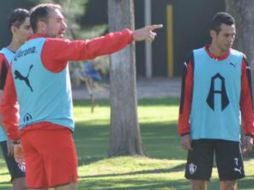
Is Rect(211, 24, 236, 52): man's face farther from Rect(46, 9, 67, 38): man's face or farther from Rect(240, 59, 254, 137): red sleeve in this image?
Rect(46, 9, 67, 38): man's face

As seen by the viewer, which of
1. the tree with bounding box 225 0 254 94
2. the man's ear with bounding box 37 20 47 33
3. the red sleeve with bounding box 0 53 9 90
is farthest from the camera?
the tree with bounding box 225 0 254 94

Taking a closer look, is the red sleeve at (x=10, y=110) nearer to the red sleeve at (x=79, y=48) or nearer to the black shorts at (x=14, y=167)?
the black shorts at (x=14, y=167)

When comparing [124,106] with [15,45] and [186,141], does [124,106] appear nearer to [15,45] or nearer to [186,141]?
[15,45]

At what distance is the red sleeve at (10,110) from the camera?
25.5ft

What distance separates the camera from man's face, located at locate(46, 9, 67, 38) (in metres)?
7.25

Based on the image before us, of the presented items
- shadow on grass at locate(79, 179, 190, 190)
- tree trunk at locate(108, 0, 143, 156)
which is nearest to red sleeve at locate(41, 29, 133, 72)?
shadow on grass at locate(79, 179, 190, 190)

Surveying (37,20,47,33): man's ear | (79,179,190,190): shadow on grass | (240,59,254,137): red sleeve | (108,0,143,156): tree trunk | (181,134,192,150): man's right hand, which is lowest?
(79,179,190,190): shadow on grass

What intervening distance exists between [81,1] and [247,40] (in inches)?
525

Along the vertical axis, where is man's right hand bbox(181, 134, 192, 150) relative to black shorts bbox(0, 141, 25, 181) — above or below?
above

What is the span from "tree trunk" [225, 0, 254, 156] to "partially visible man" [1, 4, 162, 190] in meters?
7.21

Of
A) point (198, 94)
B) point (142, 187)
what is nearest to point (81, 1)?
point (142, 187)

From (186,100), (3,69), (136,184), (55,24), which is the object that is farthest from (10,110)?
(136,184)

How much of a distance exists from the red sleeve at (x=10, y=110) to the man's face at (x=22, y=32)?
31.1 inches

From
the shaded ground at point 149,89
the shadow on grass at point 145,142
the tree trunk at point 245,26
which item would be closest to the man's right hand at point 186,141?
the tree trunk at point 245,26
